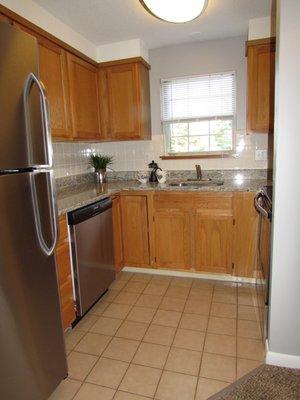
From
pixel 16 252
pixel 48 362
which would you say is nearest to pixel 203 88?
pixel 16 252

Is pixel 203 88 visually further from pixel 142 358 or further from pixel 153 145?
pixel 142 358

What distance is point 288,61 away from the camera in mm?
1406

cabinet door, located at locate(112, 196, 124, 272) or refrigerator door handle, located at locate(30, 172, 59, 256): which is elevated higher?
refrigerator door handle, located at locate(30, 172, 59, 256)

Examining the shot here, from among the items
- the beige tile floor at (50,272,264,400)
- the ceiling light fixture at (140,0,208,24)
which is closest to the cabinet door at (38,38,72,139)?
the ceiling light fixture at (140,0,208,24)

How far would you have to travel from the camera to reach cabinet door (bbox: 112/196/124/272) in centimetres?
278

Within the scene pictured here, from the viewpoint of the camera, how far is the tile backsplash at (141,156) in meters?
3.01

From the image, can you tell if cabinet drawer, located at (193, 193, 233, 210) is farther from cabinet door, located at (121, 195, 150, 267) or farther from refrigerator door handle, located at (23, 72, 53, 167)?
refrigerator door handle, located at (23, 72, 53, 167)

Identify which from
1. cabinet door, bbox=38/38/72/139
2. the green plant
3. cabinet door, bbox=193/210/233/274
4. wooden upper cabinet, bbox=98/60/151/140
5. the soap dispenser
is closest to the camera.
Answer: cabinet door, bbox=38/38/72/139

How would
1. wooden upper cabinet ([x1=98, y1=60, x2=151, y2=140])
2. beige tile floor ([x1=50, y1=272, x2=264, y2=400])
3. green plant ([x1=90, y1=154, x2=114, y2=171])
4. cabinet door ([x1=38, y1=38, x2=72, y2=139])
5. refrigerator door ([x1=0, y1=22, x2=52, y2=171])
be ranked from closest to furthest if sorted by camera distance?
refrigerator door ([x1=0, y1=22, x2=52, y2=171]), beige tile floor ([x1=50, y1=272, x2=264, y2=400]), cabinet door ([x1=38, y1=38, x2=72, y2=139]), wooden upper cabinet ([x1=98, y1=60, x2=151, y2=140]), green plant ([x1=90, y1=154, x2=114, y2=171])

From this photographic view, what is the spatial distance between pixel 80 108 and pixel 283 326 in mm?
2443

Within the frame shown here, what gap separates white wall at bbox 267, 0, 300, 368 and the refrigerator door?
1176mm

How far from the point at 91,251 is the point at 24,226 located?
3.49ft

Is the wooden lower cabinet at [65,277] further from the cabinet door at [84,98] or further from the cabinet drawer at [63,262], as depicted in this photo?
the cabinet door at [84,98]

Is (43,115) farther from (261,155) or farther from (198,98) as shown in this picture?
(261,155)
